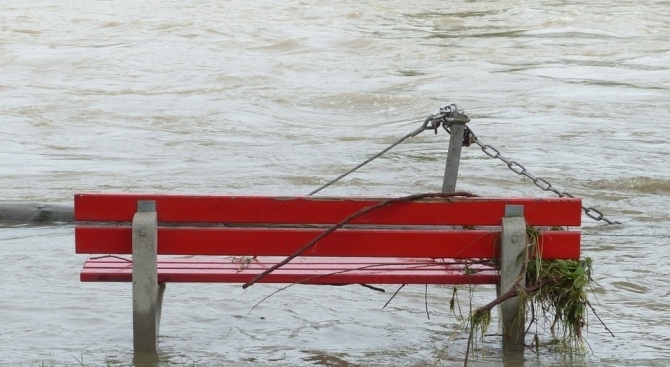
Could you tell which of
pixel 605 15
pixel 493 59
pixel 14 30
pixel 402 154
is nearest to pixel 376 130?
pixel 402 154

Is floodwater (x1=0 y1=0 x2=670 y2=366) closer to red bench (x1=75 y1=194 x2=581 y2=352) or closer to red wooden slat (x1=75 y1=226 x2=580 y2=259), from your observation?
red bench (x1=75 y1=194 x2=581 y2=352)

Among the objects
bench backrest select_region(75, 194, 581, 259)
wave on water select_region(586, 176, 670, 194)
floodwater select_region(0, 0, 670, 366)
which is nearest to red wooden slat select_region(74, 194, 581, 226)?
bench backrest select_region(75, 194, 581, 259)

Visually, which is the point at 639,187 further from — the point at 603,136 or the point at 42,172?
the point at 42,172

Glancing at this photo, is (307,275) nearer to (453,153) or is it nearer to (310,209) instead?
(310,209)

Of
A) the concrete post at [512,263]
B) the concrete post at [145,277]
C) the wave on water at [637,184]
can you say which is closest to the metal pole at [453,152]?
the concrete post at [512,263]

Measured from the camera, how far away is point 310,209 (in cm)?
564

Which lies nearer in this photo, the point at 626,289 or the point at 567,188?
the point at 626,289

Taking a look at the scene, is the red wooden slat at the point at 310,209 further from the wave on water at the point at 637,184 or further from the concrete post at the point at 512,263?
the wave on water at the point at 637,184

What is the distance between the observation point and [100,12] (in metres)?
35.3

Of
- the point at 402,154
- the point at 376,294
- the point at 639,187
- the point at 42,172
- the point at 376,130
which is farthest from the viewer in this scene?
the point at 376,130

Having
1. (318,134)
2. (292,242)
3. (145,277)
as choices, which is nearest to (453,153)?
(292,242)

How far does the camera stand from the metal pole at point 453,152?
21.7 ft

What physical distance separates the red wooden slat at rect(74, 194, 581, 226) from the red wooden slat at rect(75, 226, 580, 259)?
2.6 inches

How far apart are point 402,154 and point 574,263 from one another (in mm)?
8846
